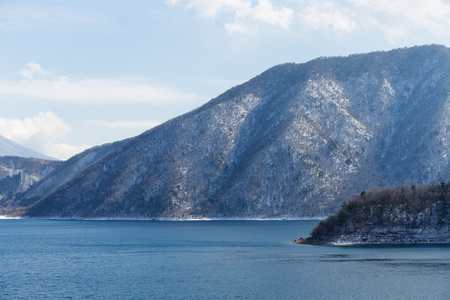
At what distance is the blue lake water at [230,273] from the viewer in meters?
76.2

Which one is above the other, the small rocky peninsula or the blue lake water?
the small rocky peninsula

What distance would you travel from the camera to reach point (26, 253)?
444ft

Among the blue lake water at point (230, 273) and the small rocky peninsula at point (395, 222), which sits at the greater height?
the small rocky peninsula at point (395, 222)

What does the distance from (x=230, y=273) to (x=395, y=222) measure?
2395 inches

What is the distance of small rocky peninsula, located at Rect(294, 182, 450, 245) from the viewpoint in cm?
13438

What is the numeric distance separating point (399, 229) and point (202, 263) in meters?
56.1

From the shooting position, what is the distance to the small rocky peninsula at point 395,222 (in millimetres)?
134375

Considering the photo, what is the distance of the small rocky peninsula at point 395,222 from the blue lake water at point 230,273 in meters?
7.49

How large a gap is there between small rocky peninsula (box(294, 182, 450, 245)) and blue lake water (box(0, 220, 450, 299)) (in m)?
7.49

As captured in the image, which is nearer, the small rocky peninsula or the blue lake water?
the blue lake water

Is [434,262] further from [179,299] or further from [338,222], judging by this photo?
[179,299]

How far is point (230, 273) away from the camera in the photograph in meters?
92.9

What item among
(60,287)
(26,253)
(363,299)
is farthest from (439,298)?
(26,253)

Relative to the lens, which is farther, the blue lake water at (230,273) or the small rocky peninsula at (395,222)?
the small rocky peninsula at (395,222)
